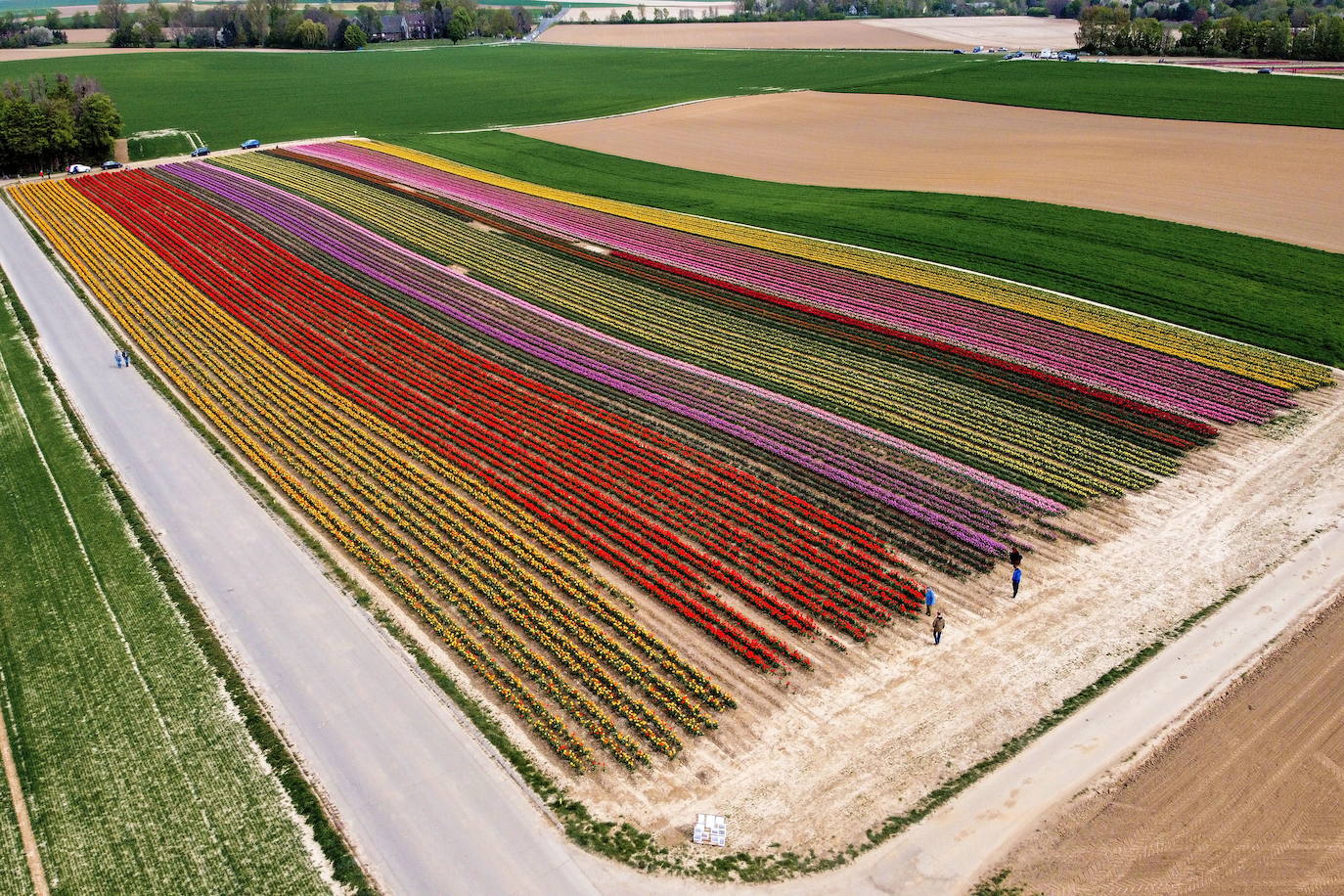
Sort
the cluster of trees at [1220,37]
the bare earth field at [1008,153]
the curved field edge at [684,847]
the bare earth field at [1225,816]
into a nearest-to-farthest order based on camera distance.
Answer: the bare earth field at [1225,816] < the curved field edge at [684,847] < the bare earth field at [1008,153] < the cluster of trees at [1220,37]

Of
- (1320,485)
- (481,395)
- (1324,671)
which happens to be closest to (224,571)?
(481,395)

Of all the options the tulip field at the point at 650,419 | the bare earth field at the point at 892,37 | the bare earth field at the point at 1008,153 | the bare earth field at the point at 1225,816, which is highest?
the bare earth field at the point at 892,37

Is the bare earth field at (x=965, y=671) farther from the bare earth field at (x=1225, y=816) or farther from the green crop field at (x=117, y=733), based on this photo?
the green crop field at (x=117, y=733)

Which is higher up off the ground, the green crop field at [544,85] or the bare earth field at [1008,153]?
the green crop field at [544,85]

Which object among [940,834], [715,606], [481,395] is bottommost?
[940,834]

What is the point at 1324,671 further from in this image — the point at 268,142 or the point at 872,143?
the point at 268,142

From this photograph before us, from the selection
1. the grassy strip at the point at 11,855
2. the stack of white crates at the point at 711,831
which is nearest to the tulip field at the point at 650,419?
the stack of white crates at the point at 711,831

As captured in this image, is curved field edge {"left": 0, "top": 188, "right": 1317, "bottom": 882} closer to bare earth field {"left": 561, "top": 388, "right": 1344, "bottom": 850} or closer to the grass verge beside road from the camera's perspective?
bare earth field {"left": 561, "top": 388, "right": 1344, "bottom": 850}

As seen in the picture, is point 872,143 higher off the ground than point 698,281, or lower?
higher
